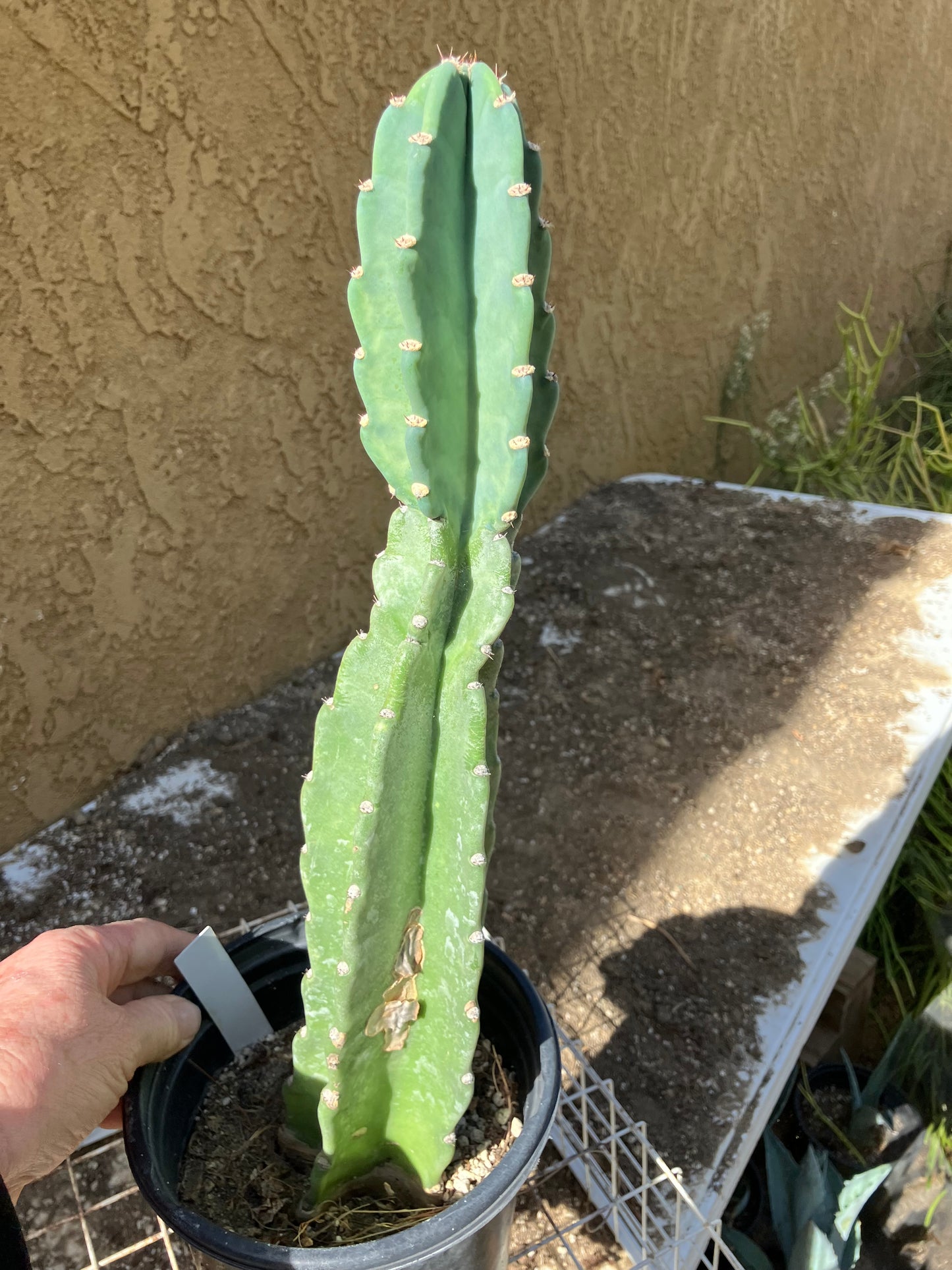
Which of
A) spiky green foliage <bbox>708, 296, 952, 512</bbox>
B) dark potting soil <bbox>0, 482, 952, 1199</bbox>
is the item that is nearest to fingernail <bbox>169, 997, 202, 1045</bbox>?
dark potting soil <bbox>0, 482, 952, 1199</bbox>

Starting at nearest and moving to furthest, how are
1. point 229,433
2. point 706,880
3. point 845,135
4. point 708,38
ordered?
point 706,880 → point 229,433 → point 708,38 → point 845,135

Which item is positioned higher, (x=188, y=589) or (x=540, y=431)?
(x=540, y=431)

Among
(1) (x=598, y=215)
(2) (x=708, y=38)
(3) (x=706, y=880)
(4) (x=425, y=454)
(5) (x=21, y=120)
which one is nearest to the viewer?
(4) (x=425, y=454)

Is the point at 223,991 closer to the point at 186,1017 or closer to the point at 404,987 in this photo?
the point at 186,1017

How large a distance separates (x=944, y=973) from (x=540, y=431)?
140 cm

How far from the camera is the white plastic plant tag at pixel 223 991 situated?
2.50 feet

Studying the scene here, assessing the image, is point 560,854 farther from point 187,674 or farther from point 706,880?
point 187,674

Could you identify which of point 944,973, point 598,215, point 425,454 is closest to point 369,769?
point 425,454

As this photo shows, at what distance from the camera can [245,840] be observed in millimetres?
1562

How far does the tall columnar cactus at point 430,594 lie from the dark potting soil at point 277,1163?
0.19 feet

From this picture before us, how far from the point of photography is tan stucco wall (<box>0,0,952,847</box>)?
4.66 ft

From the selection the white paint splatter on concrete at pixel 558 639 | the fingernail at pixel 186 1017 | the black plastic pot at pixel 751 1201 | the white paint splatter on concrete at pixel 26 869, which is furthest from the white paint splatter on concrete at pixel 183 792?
the black plastic pot at pixel 751 1201

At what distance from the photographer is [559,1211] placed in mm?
993

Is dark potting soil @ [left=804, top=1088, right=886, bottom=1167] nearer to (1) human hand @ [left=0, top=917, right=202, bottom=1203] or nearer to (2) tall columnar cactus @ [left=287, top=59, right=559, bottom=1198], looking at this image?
(2) tall columnar cactus @ [left=287, top=59, right=559, bottom=1198]
